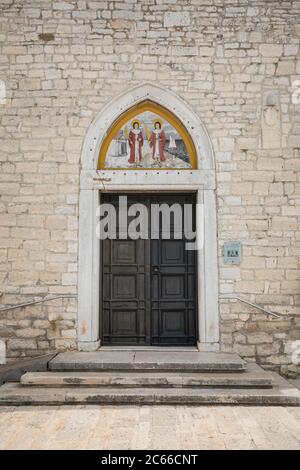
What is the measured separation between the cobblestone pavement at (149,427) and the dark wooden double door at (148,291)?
1734 mm

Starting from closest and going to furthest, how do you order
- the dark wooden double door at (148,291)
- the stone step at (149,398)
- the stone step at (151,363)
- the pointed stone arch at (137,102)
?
1. the stone step at (149,398)
2. the stone step at (151,363)
3. the pointed stone arch at (137,102)
4. the dark wooden double door at (148,291)

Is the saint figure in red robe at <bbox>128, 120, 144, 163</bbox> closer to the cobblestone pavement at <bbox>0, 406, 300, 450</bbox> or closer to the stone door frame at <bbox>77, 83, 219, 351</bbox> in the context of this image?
the stone door frame at <bbox>77, 83, 219, 351</bbox>

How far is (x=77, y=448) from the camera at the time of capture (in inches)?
115

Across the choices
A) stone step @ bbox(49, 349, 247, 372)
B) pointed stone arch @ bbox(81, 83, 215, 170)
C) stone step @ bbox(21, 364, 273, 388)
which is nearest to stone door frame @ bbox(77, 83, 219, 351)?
pointed stone arch @ bbox(81, 83, 215, 170)

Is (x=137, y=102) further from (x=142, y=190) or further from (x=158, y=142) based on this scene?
(x=142, y=190)

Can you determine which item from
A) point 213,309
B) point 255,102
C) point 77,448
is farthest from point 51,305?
point 255,102

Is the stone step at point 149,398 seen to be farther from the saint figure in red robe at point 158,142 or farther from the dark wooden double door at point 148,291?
the saint figure in red robe at point 158,142

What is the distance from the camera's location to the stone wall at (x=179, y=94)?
525 cm

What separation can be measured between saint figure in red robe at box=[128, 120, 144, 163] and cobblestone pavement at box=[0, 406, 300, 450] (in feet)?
10.7

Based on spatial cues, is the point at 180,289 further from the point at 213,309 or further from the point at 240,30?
the point at 240,30

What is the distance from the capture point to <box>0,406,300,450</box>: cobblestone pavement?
9.91ft

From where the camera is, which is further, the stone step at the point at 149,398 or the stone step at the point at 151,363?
the stone step at the point at 151,363

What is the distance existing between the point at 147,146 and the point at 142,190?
63cm

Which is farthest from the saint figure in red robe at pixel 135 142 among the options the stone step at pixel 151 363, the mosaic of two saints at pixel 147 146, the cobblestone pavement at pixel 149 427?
the cobblestone pavement at pixel 149 427
